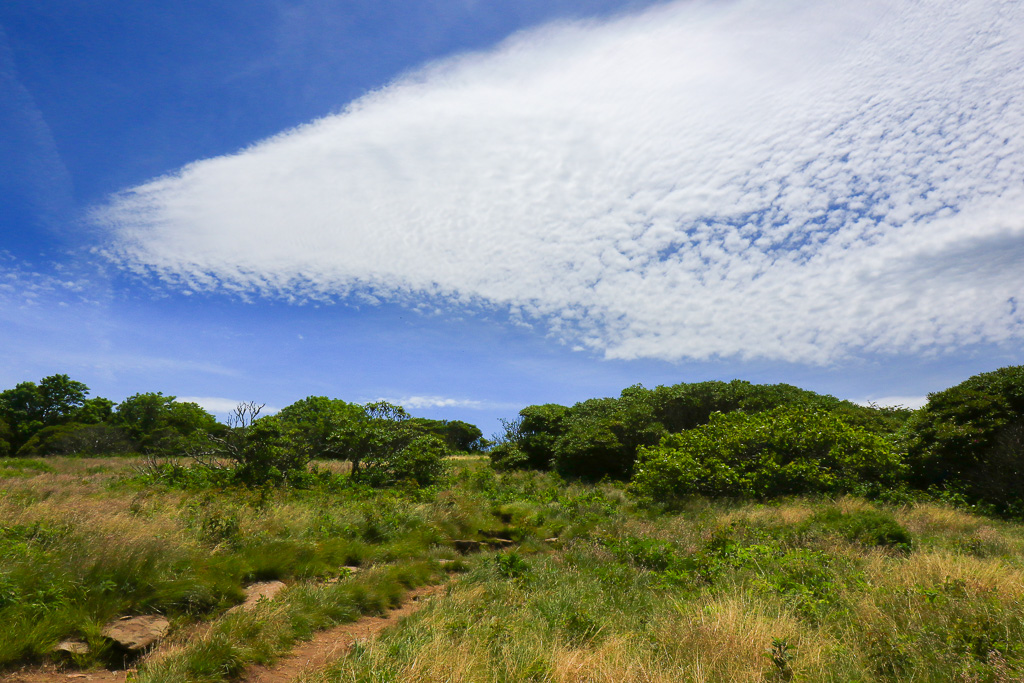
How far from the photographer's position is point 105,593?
555 centimetres

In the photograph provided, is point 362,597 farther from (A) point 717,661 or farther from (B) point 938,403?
(B) point 938,403

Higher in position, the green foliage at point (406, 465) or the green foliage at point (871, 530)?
the green foliage at point (406, 465)

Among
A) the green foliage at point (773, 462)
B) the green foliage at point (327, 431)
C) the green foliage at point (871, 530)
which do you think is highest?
the green foliage at point (327, 431)

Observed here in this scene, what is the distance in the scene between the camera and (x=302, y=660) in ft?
17.8

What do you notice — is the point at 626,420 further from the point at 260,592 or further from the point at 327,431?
the point at 260,592

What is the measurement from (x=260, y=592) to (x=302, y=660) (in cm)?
182

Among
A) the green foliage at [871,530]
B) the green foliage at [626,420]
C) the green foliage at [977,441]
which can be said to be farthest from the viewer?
the green foliage at [626,420]

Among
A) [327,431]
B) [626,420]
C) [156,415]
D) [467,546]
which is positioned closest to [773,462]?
[626,420]

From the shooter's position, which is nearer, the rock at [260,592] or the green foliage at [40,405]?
the rock at [260,592]

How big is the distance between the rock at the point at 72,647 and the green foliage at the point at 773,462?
13.6 meters

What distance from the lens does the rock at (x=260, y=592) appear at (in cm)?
632

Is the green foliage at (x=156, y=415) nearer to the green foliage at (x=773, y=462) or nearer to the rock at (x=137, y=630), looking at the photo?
the green foliage at (x=773, y=462)

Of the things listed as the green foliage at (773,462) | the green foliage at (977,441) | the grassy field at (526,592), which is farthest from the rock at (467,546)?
the green foliage at (977,441)

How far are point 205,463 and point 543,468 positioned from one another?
15.7 metres
